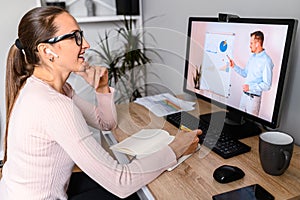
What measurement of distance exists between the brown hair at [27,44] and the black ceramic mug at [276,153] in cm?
74

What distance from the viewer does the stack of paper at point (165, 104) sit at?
4.70 ft

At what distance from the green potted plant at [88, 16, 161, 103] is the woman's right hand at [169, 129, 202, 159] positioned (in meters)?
0.89

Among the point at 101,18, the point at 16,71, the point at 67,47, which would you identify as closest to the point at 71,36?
the point at 67,47

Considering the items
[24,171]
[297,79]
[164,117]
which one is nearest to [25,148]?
[24,171]

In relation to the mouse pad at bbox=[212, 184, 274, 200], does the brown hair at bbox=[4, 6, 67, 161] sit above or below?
above

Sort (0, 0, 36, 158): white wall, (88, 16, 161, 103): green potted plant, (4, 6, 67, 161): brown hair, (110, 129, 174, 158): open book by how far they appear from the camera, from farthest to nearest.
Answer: (0, 0, 36, 158): white wall, (88, 16, 161, 103): green potted plant, (110, 129, 174, 158): open book, (4, 6, 67, 161): brown hair

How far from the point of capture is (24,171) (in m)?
0.96

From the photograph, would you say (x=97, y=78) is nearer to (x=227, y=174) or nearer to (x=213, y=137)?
(x=213, y=137)

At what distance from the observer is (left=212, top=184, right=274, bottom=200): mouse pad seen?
788 millimetres

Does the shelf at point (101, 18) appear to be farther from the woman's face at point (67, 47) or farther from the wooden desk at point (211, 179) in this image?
the wooden desk at point (211, 179)

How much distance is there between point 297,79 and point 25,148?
38.4 inches

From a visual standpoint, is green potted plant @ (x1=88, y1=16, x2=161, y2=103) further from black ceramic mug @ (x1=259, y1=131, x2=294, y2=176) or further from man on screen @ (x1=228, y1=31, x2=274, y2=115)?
black ceramic mug @ (x1=259, y1=131, x2=294, y2=176)

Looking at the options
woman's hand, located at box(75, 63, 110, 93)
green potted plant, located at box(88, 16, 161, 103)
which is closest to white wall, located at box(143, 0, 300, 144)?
green potted plant, located at box(88, 16, 161, 103)

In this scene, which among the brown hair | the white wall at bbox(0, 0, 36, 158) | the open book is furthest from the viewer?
the white wall at bbox(0, 0, 36, 158)
